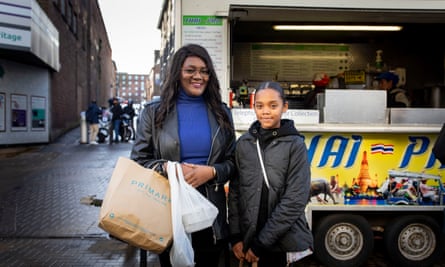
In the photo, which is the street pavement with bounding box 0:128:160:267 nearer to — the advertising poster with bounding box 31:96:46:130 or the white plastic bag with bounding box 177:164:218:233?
the white plastic bag with bounding box 177:164:218:233

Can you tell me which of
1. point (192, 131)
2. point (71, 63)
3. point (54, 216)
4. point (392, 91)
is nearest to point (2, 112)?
point (71, 63)

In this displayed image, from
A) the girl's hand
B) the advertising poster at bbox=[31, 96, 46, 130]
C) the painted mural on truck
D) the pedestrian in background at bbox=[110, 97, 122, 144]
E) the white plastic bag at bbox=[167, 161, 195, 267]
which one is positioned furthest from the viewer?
the pedestrian in background at bbox=[110, 97, 122, 144]

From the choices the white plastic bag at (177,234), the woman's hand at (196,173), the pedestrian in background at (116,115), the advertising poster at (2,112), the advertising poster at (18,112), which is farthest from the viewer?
the pedestrian in background at (116,115)

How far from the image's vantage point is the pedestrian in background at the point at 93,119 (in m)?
16.3

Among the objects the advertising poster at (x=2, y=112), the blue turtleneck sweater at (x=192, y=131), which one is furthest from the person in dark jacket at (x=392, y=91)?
the advertising poster at (x=2, y=112)

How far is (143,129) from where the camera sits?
2.37 metres

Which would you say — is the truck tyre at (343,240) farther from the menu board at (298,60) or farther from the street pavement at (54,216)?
the menu board at (298,60)

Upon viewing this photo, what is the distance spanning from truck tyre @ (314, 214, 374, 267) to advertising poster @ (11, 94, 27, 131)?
1373 centimetres

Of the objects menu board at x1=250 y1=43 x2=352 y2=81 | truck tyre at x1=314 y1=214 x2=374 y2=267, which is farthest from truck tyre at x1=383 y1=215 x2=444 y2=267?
menu board at x1=250 y1=43 x2=352 y2=81

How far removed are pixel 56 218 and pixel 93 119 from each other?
10.8 m

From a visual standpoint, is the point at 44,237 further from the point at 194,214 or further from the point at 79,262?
the point at 194,214

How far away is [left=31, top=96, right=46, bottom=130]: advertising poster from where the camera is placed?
15.8 metres

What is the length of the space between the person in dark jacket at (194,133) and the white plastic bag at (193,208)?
4.2 inches

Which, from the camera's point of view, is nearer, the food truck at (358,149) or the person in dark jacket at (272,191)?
the person in dark jacket at (272,191)
